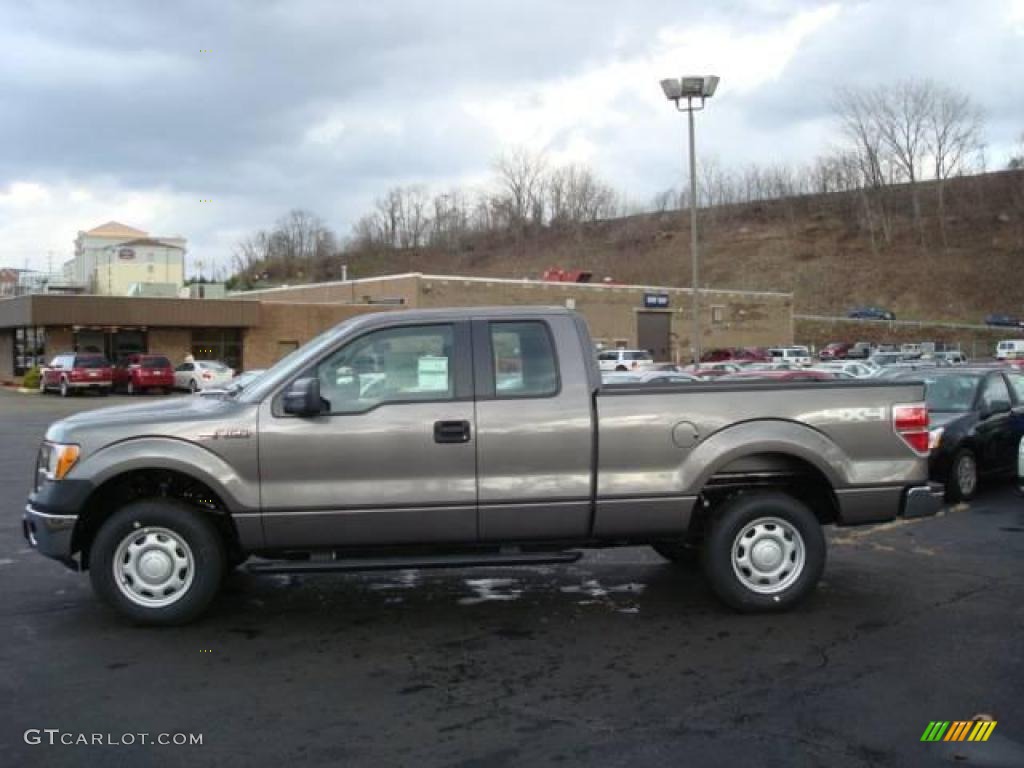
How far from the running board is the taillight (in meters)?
2.40

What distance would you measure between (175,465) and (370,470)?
1.17 m

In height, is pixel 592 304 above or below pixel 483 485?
above

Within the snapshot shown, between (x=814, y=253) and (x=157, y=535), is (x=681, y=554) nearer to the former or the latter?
(x=157, y=535)

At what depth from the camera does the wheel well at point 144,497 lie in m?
5.80

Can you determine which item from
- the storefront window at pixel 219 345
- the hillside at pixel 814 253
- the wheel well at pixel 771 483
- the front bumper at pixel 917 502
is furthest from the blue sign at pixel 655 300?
the front bumper at pixel 917 502

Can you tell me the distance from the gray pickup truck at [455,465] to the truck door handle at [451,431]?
0.02 meters

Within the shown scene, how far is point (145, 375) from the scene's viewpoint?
37969 millimetres

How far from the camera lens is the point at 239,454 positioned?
223 inches

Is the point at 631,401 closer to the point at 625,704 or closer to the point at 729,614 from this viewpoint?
the point at 729,614

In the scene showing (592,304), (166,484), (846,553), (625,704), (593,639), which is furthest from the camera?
(592,304)

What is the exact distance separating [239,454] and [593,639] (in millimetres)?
2446

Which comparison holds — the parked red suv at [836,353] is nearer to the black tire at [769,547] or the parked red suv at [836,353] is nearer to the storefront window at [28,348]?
the storefront window at [28,348]

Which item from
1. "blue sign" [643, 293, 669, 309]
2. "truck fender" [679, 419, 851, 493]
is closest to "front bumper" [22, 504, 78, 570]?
"truck fender" [679, 419, 851, 493]

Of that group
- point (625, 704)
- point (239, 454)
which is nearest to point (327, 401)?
point (239, 454)
